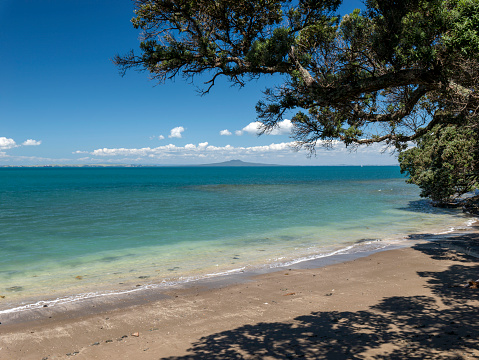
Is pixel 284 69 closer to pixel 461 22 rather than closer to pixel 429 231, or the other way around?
pixel 461 22

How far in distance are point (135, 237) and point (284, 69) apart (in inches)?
615

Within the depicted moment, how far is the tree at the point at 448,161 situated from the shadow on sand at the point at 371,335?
661 inches

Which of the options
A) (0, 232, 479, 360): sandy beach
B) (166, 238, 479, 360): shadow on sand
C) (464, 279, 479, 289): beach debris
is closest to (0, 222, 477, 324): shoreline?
(0, 232, 479, 360): sandy beach

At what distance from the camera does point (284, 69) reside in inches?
329

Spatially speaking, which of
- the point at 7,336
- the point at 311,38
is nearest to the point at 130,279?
the point at 7,336

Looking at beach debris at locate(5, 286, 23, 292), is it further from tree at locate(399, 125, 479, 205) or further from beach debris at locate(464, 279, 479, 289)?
tree at locate(399, 125, 479, 205)

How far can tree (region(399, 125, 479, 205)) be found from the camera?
22938 mm

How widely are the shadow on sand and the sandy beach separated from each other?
18mm

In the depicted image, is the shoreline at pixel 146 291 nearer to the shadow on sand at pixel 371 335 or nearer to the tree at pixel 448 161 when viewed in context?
the shadow on sand at pixel 371 335

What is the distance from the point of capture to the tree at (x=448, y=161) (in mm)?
22938

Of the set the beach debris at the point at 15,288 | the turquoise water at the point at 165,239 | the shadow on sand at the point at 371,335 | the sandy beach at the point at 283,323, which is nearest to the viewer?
the shadow on sand at the point at 371,335

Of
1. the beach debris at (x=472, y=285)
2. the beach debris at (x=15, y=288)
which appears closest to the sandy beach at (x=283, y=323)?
the beach debris at (x=472, y=285)

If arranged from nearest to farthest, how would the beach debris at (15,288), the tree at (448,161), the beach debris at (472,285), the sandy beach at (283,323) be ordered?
1. the sandy beach at (283,323)
2. the beach debris at (472,285)
3. the beach debris at (15,288)
4. the tree at (448,161)

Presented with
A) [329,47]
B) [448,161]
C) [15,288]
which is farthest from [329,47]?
[448,161]
